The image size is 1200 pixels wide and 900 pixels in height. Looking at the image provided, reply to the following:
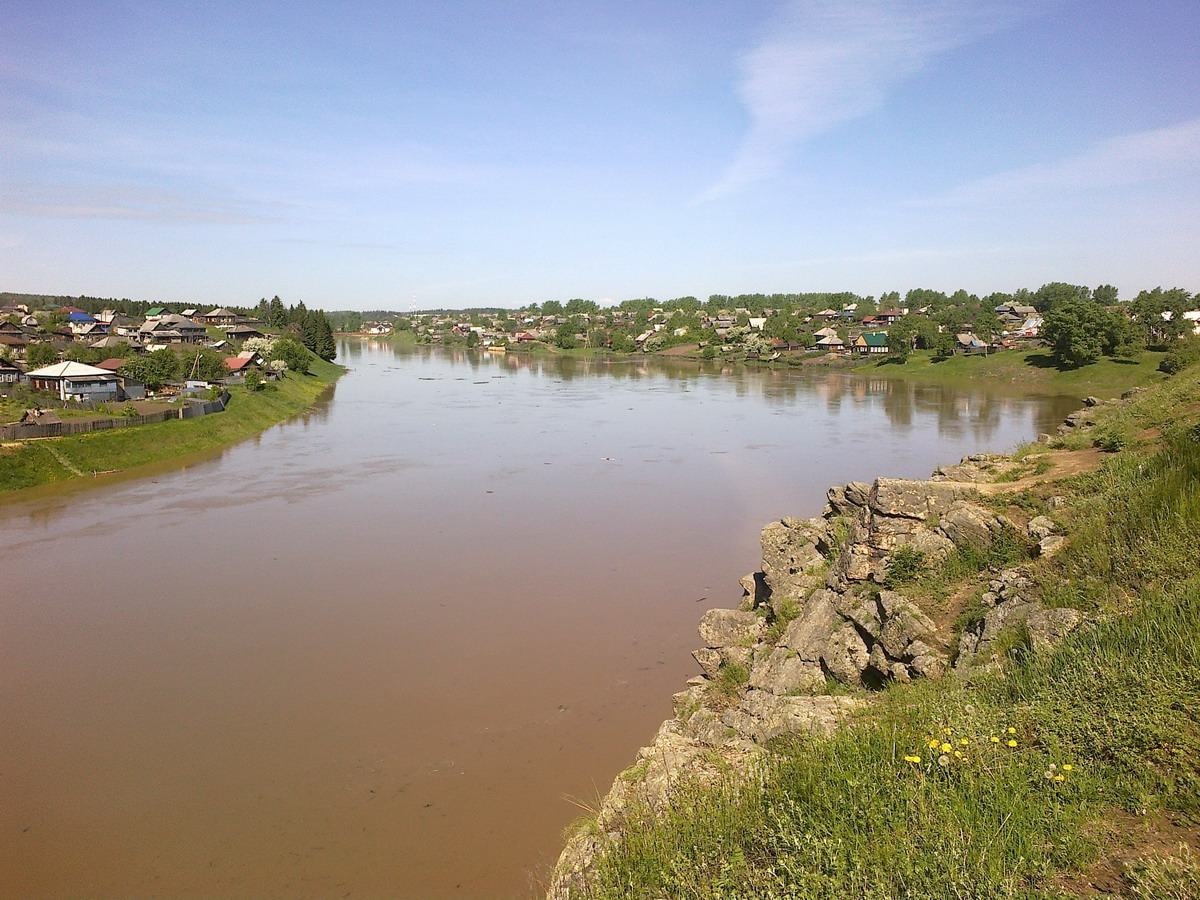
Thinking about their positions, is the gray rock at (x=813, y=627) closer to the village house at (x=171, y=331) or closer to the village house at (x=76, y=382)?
the village house at (x=76, y=382)

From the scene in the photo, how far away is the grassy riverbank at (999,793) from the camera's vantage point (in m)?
3.59

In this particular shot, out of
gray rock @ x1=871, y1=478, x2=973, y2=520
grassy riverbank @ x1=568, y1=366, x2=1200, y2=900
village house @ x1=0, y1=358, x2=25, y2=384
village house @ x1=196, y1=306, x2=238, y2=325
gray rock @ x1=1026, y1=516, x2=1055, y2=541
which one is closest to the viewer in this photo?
grassy riverbank @ x1=568, y1=366, x2=1200, y2=900

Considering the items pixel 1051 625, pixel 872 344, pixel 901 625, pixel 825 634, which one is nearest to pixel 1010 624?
pixel 1051 625

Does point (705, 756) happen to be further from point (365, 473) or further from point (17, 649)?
point (365, 473)

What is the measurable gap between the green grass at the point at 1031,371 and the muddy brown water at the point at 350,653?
2940 centimetres

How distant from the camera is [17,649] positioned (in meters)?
12.4

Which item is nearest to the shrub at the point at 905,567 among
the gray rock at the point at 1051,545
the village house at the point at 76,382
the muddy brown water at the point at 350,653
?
the gray rock at the point at 1051,545

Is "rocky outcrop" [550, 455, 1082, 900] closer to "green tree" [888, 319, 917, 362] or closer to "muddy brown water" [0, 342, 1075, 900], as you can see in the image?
"muddy brown water" [0, 342, 1075, 900]

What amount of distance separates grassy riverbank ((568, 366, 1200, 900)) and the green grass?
46.6 meters

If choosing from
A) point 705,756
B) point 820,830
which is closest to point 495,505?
point 705,756

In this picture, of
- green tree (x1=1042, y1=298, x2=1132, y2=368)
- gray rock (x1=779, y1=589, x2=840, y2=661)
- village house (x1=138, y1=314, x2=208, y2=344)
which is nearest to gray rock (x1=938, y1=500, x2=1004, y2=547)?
gray rock (x1=779, y1=589, x2=840, y2=661)

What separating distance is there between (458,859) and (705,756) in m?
3.52

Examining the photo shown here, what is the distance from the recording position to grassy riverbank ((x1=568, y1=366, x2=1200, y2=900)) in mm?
3586

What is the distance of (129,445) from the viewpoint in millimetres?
27594
